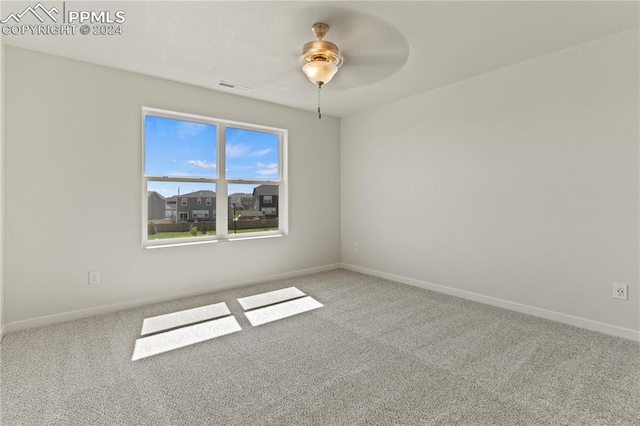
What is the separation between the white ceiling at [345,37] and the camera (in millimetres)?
2254

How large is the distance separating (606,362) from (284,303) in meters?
2.72

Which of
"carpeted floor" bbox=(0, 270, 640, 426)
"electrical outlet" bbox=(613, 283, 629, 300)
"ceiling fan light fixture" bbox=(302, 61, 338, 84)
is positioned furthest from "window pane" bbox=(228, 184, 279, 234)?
"electrical outlet" bbox=(613, 283, 629, 300)

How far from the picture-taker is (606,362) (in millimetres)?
2182

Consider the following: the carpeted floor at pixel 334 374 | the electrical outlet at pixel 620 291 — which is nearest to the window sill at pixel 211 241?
the carpeted floor at pixel 334 374

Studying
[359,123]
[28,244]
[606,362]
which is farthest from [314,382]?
[359,123]

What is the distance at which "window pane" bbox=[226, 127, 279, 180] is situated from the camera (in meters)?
4.18

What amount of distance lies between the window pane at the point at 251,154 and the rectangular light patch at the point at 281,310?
1.86 meters

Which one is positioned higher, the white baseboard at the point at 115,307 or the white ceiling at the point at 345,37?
the white ceiling at the point at 345,37

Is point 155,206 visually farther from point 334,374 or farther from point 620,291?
point 620,291

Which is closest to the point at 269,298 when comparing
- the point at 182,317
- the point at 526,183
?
the point at 182,317

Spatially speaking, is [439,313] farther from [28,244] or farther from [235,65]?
[28,244]

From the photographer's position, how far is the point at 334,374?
81.0 inches

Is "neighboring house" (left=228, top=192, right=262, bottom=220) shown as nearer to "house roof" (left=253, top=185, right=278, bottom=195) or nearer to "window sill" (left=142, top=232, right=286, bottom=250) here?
"house roof" (left=253, top=185, right=278, bottom=195)

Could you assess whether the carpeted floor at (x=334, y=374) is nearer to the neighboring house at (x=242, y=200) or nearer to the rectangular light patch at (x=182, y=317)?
the rectangular light patch at (x=182, y=317)
